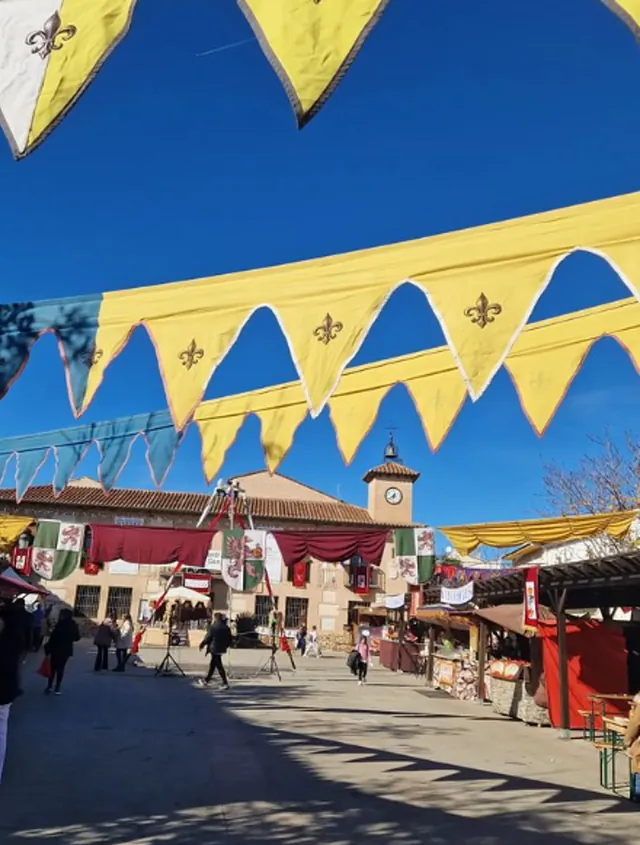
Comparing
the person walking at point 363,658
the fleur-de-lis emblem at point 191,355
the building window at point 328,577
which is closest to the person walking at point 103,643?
the person walking at point 363,658

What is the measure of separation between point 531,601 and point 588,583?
1.09 meters

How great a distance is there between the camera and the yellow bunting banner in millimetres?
3707

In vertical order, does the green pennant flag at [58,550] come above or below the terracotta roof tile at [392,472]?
below

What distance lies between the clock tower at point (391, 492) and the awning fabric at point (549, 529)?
28.9 metres

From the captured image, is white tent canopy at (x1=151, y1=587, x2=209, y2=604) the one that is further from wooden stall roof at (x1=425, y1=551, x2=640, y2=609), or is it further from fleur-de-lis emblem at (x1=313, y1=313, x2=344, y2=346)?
fleur-de-lis emblem at (x1=313, y1=313, x2=344, y2=346)

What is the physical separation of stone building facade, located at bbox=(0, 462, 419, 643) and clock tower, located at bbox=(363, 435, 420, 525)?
6 centimetres

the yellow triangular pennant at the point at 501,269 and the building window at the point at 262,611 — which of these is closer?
the yellow triangular pennant at the point at 501,269

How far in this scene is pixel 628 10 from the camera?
2.36 meters

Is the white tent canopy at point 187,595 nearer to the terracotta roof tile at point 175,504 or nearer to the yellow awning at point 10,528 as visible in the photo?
the yellow awning at point 10,528

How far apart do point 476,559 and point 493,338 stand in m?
27.9

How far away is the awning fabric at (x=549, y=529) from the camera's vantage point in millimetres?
11836

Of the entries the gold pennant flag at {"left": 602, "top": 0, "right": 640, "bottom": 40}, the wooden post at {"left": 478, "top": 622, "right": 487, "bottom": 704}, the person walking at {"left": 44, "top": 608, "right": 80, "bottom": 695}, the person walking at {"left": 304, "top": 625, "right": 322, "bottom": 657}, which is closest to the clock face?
the person walking at {"left": 304, "top": 625, "right": 322, "bottom": 657}

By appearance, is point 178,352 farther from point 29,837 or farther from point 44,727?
point 44,727

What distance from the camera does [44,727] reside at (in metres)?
9.01
